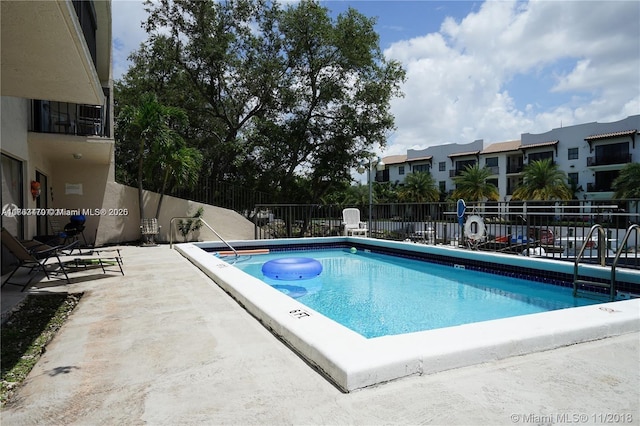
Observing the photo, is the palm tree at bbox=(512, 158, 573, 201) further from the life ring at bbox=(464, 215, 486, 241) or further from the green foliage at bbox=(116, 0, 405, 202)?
the life ring at bbox=(464, 215, 486, 241)

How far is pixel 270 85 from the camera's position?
57.6ft

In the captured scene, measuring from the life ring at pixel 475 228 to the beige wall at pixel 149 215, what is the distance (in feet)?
Result: 28.9

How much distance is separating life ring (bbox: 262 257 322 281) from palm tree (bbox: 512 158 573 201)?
103ft

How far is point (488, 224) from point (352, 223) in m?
5.18

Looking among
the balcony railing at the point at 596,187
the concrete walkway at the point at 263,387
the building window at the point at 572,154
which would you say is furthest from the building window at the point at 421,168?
the concrete walkway at the point at 263,387

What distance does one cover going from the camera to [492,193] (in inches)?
1528

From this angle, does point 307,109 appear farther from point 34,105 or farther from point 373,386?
point 373,386

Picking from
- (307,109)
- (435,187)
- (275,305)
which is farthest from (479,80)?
(435,187)

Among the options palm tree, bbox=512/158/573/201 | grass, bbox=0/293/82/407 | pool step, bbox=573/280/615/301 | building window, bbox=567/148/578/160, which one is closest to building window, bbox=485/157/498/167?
palm tree, bbox=512/158/573/201

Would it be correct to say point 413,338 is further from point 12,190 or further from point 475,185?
point 475,185

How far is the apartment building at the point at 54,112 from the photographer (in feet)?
11.6

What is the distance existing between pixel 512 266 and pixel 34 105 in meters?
11.4

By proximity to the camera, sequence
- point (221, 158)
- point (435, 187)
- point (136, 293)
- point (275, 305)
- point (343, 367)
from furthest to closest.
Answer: point (435, 187) → point (221, 158) → point (136, 293) → point (275, 305) → point (343, 367)

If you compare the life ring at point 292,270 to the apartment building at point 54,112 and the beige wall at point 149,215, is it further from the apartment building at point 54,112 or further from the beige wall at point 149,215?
the beige wall at point 149,215
